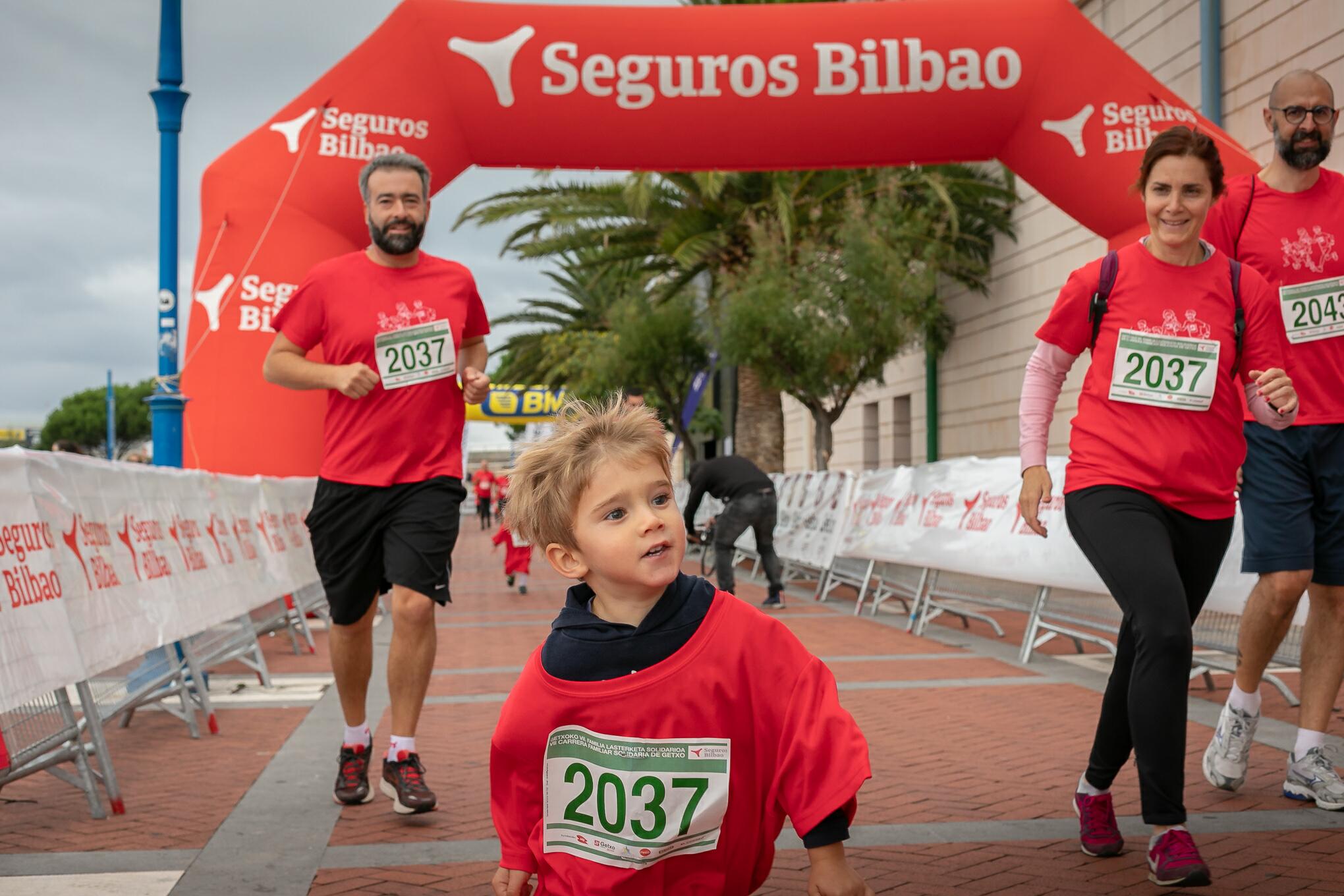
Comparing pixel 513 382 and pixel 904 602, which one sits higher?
pixel 513 382

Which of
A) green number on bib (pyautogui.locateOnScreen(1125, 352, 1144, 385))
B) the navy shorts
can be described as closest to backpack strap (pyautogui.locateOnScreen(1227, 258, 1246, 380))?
green number on bib (pyautogui.locateOnScreen(1125, 352, 1144, 385))

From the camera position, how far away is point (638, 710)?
2461 mm

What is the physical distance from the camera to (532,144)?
10359mm

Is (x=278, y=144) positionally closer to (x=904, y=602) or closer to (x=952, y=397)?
(x=904, y=602)

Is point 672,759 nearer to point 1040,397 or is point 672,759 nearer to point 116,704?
point 1040,397

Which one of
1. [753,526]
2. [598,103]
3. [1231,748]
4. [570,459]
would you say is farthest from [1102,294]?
[753,526]

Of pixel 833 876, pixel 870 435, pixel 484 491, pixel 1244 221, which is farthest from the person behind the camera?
pixel 484 491

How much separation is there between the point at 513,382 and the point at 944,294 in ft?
49.1

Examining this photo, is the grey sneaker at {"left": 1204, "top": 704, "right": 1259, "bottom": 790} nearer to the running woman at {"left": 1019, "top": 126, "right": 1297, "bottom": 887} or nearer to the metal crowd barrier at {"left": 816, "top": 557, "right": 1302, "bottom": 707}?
the running woman at {"left": 1019, "top": 126, "right": 1297, "bottom": 887}

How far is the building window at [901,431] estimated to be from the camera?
95.3 feet

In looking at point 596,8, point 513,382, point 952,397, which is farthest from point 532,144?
point 513,382

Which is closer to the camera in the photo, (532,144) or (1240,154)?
(1240,154)

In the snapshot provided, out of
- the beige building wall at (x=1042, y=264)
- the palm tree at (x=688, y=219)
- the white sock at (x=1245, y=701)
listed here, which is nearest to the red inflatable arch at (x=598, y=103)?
the beige building wall at (x=1042, y=264)

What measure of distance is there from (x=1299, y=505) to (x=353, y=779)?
10.7 ft
